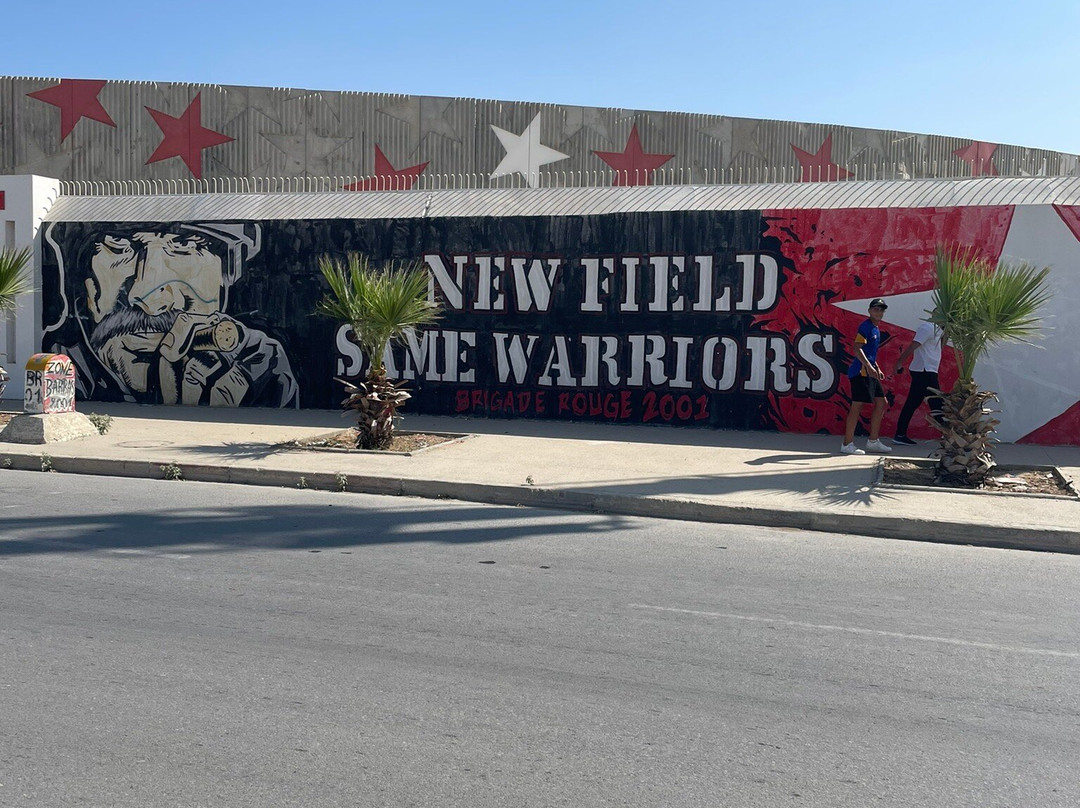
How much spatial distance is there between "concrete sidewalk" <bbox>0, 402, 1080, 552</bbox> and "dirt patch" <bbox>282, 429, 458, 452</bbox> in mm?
216

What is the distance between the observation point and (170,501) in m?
9.65

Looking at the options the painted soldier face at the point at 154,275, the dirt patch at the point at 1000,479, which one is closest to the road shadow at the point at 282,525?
the dirt patch at the point at 1000,479

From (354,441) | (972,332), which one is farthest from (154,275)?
(972,332)

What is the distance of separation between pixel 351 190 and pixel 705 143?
1134 cm

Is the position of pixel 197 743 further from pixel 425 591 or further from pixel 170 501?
pixel 170 501

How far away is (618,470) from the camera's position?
11000mm

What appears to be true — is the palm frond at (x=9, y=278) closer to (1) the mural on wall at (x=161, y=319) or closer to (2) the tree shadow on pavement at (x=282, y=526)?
(1) the mural on wall at (x=161, y=319)

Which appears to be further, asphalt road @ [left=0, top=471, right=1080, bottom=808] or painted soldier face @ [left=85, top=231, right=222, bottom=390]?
painted soldier face @ [left=85, top=231, right=222, bottom=390]

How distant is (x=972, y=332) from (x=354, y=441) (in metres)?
6.93

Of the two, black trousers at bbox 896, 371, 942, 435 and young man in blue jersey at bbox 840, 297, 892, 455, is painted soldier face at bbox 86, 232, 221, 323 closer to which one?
young man in blue jersey at bbox 840, 297, 892, 455

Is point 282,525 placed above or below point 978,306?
below

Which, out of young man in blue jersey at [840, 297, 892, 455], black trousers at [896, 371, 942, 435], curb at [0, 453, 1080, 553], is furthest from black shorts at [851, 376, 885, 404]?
curb at [0, 453, 1080, 553]

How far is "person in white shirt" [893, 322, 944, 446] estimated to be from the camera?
41.0 ft

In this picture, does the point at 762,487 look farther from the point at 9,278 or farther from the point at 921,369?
the point at 9,278
